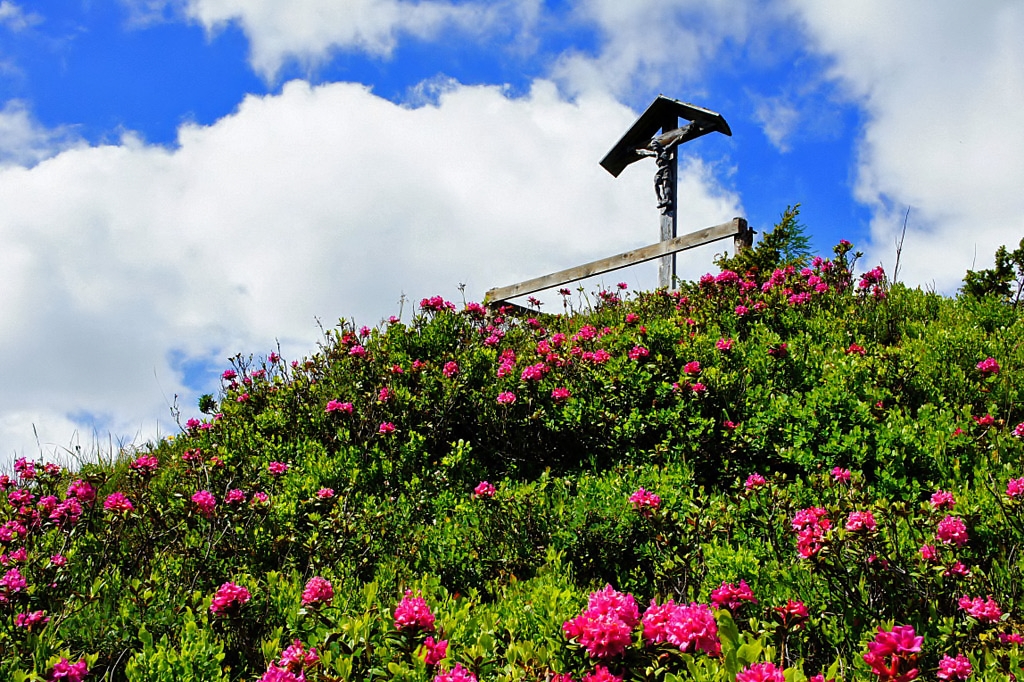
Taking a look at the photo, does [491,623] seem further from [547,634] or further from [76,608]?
[76,608]

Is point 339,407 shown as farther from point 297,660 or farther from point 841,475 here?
point 841,475

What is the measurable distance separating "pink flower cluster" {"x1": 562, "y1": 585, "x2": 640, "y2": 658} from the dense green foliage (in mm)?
74

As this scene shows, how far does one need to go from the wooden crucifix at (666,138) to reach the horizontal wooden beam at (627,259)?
1.52m

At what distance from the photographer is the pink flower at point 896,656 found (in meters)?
2.04

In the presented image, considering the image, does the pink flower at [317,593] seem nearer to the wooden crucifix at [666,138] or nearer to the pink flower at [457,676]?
the pink flower at [457,676]

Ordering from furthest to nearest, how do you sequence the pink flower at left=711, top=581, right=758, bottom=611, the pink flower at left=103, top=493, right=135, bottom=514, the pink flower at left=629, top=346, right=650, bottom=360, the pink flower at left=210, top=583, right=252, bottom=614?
the pink flower at left=629, top=346, right=650, bottom=360 < the pink flower at left=103, top=493, right=135, bottom=514 < the pink flower at left=210, top=583, right=252, bottom=614 < the pink flower at left=711, top=581, right=758, bottom=611

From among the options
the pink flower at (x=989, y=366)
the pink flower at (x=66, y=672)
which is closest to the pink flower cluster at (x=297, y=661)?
the pink flower at (x=66, y=672)

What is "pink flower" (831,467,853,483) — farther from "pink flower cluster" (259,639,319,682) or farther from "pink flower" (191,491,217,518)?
"pink flower" (191,491,217,518)

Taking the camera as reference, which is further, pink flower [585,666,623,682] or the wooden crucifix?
the wooden crucifix

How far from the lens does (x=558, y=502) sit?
4.06 m

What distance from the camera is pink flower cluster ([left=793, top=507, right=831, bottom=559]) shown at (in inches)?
114

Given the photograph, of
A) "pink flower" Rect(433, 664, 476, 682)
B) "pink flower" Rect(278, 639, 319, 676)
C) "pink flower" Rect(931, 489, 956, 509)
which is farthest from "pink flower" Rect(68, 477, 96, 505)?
"pink flower" Rect(931, 489, 956, 509)

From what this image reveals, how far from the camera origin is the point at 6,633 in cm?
297

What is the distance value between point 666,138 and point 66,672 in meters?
10.6
